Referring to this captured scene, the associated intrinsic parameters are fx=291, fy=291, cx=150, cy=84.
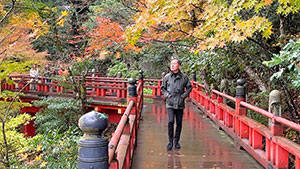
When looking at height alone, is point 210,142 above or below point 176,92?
below

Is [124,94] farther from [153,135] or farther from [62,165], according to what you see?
[62,165]

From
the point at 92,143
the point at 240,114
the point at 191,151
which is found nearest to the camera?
the point at 92,143

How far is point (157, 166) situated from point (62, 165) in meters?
1.94

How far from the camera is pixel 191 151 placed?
5.42 m

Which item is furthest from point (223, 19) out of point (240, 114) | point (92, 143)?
point (92, 143)

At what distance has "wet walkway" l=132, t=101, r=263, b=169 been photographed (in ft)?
15.5

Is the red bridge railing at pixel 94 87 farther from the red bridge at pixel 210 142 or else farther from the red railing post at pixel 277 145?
the red railing post at pixel 277 145

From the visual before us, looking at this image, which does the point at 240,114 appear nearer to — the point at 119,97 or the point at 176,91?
the point at 176,91

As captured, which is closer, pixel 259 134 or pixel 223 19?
pixel 223 19

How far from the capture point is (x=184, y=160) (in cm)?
488

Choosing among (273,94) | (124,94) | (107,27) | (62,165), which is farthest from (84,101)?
(273,94)

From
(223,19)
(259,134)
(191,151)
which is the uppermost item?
(223,19)

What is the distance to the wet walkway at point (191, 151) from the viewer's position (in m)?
4.72

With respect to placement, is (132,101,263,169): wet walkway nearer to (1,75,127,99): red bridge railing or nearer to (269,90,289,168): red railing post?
(269,90,289,168): red railing post
